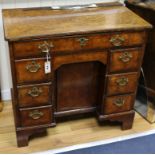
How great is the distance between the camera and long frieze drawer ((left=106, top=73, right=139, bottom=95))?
163 centimetres

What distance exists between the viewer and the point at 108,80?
162cm

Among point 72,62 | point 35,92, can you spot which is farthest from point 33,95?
point 72,62

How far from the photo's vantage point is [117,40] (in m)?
1.50

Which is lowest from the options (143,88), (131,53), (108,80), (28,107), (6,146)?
(6,146)

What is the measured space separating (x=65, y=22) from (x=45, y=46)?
21cm

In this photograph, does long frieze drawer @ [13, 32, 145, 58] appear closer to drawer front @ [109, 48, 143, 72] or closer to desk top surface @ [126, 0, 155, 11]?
drawer front @ [109, 48, 143, 72]

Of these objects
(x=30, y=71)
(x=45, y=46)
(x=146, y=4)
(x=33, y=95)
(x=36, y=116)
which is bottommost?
(x=36, y=116)

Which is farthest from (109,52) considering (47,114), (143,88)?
(143,88)

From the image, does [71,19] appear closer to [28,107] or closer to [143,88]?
[28,107]

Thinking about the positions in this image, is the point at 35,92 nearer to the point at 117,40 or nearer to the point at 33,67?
the point at 33,67

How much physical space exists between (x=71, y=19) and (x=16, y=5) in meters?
0.48

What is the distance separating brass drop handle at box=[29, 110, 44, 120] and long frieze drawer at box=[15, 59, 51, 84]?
0.70 feet

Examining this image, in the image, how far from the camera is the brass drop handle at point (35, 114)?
62.7 inches

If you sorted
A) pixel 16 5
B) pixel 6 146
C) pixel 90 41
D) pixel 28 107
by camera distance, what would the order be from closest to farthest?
pixel 90 41
pixel 28 107
pixel 6 146
pixel 16 5
